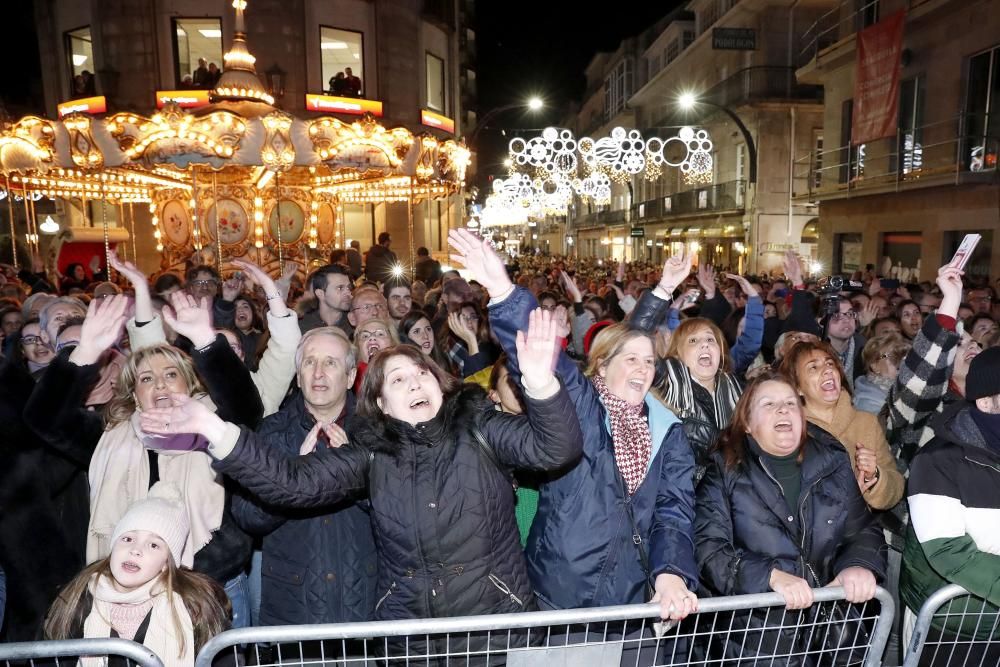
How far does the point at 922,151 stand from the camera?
50.6ft

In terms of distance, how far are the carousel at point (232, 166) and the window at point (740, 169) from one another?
17.0 meters

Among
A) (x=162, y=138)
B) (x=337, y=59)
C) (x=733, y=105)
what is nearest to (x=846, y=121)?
(x=733, y=105)

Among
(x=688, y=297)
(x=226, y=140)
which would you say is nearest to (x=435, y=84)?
(x=226, y=140)

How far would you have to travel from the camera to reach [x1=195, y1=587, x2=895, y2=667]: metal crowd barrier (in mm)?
2047

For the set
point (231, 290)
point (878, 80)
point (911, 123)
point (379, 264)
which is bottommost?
point (231, 290)

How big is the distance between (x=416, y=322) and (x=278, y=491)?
3253 mm

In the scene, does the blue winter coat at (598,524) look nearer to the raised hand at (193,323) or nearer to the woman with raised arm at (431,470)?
the woman with raised arm at (431,470)

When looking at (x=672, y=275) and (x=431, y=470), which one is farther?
(x=672, y=275)

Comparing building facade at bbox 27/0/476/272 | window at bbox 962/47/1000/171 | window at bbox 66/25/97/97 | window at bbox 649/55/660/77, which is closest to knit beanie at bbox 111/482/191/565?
window at bbox 962/47/1000/171

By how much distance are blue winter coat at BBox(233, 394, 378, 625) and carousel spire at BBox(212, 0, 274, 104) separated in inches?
413

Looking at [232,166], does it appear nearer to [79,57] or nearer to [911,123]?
[79,57]

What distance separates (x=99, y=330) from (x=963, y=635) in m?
3.98

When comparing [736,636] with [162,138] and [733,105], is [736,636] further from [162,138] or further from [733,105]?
[733,105]

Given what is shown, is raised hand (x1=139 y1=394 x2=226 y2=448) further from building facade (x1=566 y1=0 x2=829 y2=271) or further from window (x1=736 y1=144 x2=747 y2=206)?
window (x1=736 y1=144 x2=747 y2=206)
